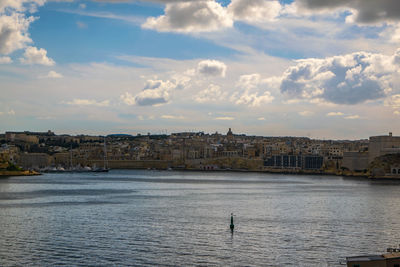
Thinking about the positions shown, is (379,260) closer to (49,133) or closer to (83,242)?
(83,242)

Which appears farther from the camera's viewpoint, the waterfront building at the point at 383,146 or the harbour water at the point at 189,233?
the waterfront building at the point at 383,146

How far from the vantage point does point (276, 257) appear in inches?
646

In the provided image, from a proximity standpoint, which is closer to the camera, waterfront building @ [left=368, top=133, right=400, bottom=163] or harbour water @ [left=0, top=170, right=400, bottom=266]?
harbour water @ [left=0, top=170, right=400, bottom=266]

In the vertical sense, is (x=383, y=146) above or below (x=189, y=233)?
above

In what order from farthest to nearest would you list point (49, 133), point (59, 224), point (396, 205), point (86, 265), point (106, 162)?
point (49, 133) → point (106, 162) → point (396, 205) → point (59, 224) → point (86, 265)

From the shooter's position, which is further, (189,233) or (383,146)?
(383,146)

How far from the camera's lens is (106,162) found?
119312 mm

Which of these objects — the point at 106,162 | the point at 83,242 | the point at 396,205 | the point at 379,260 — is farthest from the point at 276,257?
the point at 106,162

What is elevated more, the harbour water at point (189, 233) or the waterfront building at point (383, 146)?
the waterfront building at point (383, 146)

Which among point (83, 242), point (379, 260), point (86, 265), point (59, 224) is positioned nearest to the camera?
point (379, 260)

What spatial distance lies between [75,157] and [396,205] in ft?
322

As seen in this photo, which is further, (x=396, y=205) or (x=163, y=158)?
(x=163, y=158)

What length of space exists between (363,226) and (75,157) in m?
106

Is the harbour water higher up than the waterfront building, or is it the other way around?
the waterfront building
